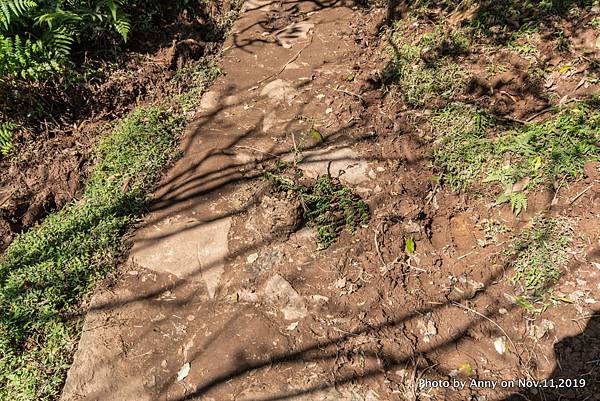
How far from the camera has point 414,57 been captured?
4348 mm

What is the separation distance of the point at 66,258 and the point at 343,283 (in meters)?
2.24

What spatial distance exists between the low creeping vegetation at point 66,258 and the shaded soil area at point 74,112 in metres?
0.20

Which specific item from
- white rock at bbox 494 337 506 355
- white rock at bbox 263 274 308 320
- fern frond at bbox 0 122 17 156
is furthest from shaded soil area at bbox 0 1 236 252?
white rock at bbox 494 337 506 355

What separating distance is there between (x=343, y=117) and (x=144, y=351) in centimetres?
275

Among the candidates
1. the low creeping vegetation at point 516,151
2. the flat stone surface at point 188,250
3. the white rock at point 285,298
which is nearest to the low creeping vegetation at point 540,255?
the low creeping vegetation at point 516,151

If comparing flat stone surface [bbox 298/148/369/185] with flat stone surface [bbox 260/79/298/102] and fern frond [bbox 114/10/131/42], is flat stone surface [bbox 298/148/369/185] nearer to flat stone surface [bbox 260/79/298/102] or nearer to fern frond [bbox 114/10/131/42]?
flat stone surface [bbox 260/79/298/102]

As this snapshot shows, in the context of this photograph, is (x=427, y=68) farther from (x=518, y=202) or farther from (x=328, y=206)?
(x=328, y=206)

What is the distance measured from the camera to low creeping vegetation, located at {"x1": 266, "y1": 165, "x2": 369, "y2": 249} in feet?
10.5

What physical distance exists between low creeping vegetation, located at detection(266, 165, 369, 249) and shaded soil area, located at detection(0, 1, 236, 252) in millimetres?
2075

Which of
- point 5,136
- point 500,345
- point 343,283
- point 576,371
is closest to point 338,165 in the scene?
point 343,283

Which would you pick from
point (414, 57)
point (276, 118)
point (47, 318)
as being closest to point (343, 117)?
point (276, 118)

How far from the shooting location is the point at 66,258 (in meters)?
3.26

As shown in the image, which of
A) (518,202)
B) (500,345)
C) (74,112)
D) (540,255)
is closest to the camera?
(500,345)

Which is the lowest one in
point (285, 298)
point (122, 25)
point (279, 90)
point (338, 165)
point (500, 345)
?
point (500, 345)
